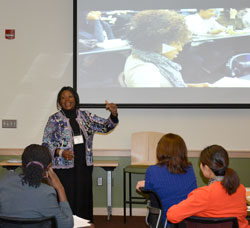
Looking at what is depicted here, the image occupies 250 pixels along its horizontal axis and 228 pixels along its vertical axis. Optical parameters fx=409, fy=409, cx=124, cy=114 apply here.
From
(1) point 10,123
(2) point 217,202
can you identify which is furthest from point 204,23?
(2) point 217,202

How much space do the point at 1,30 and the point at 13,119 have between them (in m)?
1.26

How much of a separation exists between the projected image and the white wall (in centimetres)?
32

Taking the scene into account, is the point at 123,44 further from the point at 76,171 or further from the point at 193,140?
the point at 76,171

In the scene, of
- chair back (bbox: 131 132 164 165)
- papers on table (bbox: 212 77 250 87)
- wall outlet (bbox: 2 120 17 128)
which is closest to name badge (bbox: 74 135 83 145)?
chair back (bbox: 131 132 164 165)

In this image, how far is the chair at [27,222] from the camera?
1.97m

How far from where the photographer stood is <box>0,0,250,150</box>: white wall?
18.6 feet

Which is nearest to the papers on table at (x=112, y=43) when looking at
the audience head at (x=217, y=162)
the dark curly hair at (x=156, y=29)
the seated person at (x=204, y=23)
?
the dark curly hair at (x=156, y=29)

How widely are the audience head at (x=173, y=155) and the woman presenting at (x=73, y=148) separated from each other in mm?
1260

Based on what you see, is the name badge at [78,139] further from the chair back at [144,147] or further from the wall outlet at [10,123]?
the wall outlet at [10,123]

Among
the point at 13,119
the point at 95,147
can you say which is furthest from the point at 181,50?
the point at 13,119

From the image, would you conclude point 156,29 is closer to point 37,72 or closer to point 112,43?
point 112,43

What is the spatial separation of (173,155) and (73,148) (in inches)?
56.9

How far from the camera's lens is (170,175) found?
113 inches

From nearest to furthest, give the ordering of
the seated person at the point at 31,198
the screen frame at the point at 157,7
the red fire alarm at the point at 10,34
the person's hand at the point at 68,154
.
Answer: the seated person at the point at 31,198, the person's hand at the point at 68,154, the screen frame at the point at 157,7, the red fire alarm at the point at 10,34
